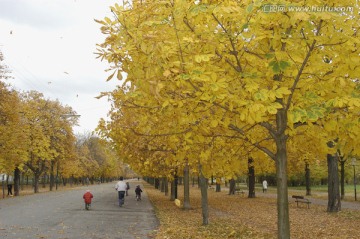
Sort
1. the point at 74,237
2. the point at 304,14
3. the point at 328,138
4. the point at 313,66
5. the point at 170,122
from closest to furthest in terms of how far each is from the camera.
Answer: the point at 304,14
the point at 313,66
the point at 328,138
the point at 170,122
the point at 74,237

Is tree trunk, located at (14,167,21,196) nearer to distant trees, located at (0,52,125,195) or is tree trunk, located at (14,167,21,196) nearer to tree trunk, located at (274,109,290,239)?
distant trees, located at (0,52,125,195)

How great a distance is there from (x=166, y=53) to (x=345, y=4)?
2.49m

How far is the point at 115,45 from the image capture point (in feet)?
17.0

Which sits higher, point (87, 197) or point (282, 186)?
point (282, 186)

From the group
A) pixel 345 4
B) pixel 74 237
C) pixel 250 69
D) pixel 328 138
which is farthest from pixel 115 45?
pixel 74 237

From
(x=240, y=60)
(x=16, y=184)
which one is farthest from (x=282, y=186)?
(x=16, y=184)

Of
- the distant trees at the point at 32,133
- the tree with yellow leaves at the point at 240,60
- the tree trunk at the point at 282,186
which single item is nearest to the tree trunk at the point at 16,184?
the distant trees at the point at 32,133

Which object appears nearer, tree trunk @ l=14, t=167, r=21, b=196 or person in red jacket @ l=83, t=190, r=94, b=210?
person in red jacket @ l=83, t=190, r=94, b=210

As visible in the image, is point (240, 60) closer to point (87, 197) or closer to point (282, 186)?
point (282, 186)

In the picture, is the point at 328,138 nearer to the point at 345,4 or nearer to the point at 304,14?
the point at 345,4

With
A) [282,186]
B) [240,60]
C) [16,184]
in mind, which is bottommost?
[16,184]

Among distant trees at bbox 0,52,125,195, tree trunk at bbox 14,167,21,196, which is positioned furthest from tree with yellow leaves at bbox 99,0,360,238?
tree trunk at bbox 14,167,21,196

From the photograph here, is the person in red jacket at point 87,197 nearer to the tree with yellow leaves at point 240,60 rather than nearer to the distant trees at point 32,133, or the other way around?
the distant trees at point 32,133

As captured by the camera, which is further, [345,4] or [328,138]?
[328,138]
